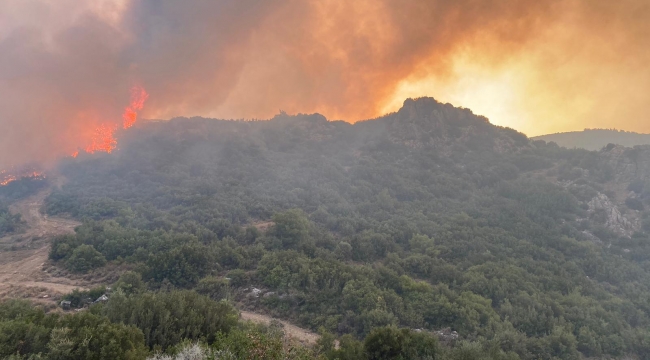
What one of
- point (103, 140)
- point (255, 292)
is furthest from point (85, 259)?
point (103, 140)

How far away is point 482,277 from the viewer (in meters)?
23.5

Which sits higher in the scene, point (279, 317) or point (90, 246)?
point (90, 246)

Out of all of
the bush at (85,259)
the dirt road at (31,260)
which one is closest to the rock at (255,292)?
the dirt road at (31,260)

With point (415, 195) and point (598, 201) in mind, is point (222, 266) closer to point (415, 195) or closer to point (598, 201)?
point (415, 195)

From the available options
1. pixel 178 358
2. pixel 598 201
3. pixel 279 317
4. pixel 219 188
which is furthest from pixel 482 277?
pixel 219 188

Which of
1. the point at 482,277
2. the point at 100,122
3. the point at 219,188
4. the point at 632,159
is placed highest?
the point at 100,122

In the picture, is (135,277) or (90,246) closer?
(135,277)

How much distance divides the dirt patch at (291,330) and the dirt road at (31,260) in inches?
443

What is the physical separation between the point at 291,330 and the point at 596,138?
12208 centimetres

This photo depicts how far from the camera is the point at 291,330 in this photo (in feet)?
57.5

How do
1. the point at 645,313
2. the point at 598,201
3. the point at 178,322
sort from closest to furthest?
the point at 178,322 → the point at 645,313 → the point at 598,201

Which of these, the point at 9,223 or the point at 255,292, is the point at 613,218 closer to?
the point at 255,292

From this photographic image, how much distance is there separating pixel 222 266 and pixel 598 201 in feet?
145

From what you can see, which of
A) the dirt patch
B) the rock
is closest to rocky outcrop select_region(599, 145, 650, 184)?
the dirt patch
